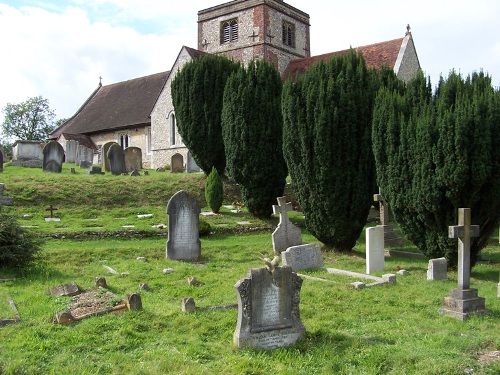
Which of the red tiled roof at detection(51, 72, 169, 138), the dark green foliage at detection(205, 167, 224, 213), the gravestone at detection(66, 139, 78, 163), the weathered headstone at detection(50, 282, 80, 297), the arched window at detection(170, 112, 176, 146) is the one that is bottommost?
the weathered headstone at detection(50, 282, 80, 297)

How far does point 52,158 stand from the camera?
23.0 m

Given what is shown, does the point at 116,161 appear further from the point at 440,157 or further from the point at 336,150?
the point at 440,157

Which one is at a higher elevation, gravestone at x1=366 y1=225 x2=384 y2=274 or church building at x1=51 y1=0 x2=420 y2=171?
church building at x1=51 y1=0 x2=420 y2=171

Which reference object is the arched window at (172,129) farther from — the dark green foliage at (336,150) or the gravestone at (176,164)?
the dark green foliage at (336,150)

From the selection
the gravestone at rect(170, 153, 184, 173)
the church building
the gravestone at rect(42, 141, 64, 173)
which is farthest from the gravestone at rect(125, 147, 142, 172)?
the church building

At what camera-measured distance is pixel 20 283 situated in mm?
8594

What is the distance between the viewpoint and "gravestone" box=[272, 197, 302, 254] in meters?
13.0

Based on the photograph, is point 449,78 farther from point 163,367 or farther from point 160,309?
point 163,367

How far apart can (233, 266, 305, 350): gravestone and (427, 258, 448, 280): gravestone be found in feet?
15.0

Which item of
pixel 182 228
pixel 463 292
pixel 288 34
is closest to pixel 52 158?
pixel 182 228

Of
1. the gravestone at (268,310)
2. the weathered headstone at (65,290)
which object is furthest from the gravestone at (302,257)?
the weathered headstone at (65,290)

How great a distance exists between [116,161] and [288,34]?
1775 centimetres

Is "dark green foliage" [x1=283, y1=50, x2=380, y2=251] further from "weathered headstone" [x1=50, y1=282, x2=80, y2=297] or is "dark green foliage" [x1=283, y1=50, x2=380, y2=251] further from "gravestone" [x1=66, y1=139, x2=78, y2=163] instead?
"gravestone" [x1=66, y1=139, x2=78, y2=163]

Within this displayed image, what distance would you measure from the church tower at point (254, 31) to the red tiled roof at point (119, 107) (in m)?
4.94
